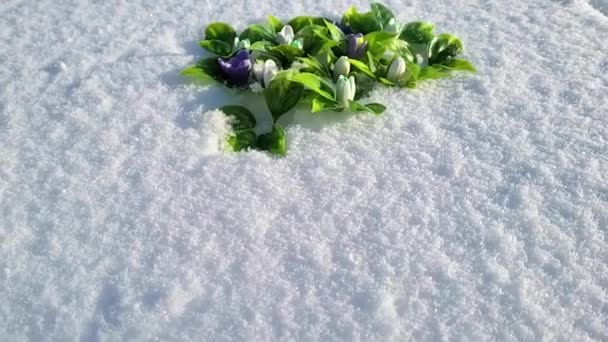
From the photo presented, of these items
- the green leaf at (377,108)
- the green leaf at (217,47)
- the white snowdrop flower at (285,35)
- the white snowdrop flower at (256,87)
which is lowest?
the white snowdrop flower at (256,87)

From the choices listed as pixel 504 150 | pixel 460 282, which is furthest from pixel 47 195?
pixel 504 150

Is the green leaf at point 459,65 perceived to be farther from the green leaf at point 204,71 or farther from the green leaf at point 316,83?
the green leaf at point 204,71

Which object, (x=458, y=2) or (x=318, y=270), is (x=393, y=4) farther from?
(x=318, y=270)

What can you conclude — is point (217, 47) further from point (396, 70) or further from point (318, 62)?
point (396, 70)

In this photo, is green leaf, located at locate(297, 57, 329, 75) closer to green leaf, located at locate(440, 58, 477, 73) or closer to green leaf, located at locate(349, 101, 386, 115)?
green leaf, located at locate(349, 101, 386, 115)

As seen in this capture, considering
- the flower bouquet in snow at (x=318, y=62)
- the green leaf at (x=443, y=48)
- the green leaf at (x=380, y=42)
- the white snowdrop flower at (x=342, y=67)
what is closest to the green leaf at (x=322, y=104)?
the flower bouquet in snow at (x=318, y=62)

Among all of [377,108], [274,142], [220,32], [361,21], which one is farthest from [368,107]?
[220,32]

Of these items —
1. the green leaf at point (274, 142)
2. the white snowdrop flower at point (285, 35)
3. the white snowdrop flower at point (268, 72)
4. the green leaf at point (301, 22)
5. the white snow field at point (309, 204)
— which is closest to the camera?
the white snow field at point (309, 204)

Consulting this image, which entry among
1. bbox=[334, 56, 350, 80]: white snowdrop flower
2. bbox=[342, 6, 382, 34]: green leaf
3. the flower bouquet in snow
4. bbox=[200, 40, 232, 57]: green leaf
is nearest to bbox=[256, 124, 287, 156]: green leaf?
the flower bouquet in snow
